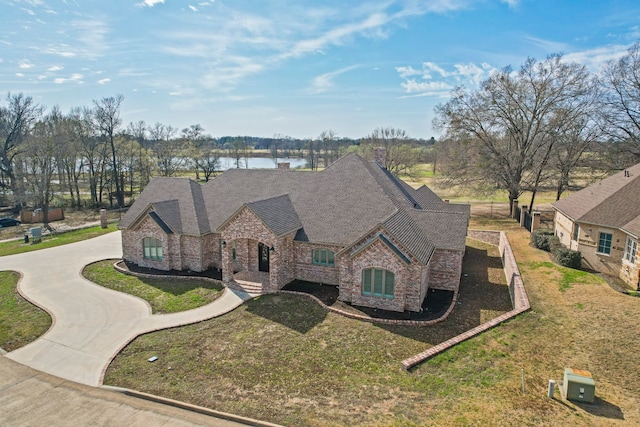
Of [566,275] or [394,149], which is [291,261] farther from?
[394,149]

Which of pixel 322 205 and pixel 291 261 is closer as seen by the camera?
pixel 291 261

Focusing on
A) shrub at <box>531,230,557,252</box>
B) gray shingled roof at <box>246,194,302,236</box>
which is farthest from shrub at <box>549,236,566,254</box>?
gray shingled roof at <box>246,194,302,236</box>

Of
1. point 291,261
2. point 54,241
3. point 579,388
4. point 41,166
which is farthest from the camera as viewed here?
point 41,166

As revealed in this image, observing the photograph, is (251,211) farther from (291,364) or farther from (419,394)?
(419,394)

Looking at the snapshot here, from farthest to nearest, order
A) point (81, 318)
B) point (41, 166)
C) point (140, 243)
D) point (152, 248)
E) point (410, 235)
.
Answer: point (41, 166)
point (140, 243)
point (152, 248)
point (410, 235)
point (81, 318)

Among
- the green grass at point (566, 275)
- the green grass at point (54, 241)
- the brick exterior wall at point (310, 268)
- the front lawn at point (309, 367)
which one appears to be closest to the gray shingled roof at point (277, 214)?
the brick exterior wall at point (310, 268)

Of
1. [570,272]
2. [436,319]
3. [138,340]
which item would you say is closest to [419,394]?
[436,319]

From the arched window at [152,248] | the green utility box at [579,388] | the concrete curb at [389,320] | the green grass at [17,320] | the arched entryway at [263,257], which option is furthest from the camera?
the arched window at [152,248]

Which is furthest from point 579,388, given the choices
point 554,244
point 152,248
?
point 152,248

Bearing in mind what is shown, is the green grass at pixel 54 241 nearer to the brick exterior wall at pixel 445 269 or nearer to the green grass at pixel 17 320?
the green grass at pixel 17 320
